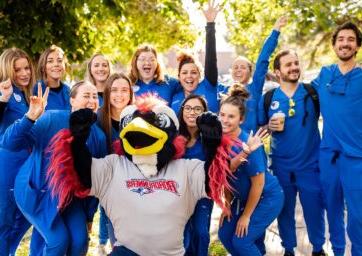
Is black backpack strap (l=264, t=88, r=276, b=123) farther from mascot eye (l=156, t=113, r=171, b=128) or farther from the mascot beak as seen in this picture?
the mascot beak

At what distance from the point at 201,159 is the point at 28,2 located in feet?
15.4

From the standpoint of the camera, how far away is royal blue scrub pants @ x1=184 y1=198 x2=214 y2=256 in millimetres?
3971

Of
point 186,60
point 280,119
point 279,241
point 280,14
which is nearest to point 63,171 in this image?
point 186,60

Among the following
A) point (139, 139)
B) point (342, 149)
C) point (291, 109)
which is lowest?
point (342, 149)

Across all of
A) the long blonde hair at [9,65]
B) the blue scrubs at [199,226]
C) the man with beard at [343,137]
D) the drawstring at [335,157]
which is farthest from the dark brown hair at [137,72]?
the drawstring at [335,157]

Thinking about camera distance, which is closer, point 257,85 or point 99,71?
point 257,85

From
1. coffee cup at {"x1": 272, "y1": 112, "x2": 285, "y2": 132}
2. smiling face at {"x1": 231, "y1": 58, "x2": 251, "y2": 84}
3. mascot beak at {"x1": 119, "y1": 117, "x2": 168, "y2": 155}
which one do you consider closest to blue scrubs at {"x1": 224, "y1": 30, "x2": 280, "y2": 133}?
coffee cup at {"x1": 272, "y1": 112, "x2": 285, "y2": 132}

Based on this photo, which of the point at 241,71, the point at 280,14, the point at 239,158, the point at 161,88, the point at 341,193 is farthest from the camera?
the point at 280,14

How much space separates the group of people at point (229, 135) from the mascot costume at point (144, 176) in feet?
0.86

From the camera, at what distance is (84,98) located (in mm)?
3789

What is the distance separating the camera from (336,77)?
14.1ft

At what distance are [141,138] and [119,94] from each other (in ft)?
2.89

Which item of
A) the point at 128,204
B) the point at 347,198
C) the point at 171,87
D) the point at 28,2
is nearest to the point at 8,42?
the point at 28,2

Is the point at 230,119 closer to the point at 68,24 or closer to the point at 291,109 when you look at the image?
the point at 291,109
